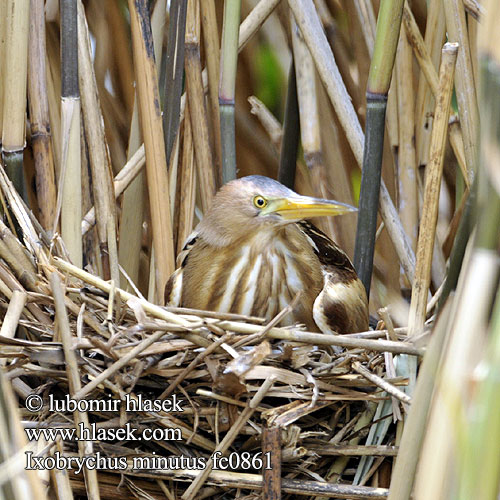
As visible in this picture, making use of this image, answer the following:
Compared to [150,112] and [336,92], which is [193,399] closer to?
[150,112]

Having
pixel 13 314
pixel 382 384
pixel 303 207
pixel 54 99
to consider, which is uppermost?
Result: pixel 54 99

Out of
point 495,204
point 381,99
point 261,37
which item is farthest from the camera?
point 261,37

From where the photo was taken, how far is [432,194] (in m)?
1.17

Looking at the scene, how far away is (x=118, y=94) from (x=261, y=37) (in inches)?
15.2

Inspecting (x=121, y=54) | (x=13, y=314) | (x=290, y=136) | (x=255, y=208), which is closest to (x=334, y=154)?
(x=290, y=136)

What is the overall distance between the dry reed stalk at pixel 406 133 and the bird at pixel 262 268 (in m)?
0.19

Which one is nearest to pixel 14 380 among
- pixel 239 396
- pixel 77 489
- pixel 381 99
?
pixel 77 489

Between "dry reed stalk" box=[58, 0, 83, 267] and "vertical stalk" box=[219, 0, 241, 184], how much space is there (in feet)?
0.97

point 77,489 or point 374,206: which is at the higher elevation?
point 374,206

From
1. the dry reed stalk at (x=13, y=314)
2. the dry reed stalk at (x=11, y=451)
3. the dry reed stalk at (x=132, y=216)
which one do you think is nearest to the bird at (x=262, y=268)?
the dry reed stalk at (x=132, y=216)

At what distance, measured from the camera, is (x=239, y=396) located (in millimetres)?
1197

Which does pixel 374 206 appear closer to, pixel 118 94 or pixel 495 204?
pixel 118 94

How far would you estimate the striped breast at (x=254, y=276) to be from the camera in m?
1.63

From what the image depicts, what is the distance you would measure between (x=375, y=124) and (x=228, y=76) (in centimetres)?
34
